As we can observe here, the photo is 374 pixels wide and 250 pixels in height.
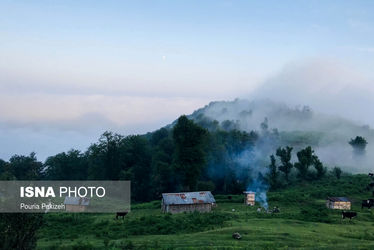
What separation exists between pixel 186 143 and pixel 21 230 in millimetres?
59211

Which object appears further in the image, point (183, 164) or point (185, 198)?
point (183, 164)

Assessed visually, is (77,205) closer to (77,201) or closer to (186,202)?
(77,201)

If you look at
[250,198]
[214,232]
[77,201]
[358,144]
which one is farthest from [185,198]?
[358,144]

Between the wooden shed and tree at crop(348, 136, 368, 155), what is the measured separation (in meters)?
80.9

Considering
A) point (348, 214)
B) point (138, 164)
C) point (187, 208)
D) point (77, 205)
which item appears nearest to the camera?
point (348, 214)

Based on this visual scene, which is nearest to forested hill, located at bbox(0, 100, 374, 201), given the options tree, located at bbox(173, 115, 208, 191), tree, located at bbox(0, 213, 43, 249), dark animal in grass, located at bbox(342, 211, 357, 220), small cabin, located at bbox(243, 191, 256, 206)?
tree, located at bbox(173, 115, 208, 191)

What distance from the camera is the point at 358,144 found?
127 metres

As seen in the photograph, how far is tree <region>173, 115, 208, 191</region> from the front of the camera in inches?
3246

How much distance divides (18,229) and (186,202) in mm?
42210

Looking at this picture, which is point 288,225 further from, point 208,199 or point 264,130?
point 264,130

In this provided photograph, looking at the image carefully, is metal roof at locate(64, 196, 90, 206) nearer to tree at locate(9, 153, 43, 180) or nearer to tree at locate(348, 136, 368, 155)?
tree at locate(9, 153, 43, 180)

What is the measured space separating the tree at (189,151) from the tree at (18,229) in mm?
56993

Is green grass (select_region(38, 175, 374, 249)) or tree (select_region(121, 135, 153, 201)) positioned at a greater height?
tree (select_region(121, 135, 153, 201))

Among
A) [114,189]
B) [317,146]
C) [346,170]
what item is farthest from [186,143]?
[317,146]
